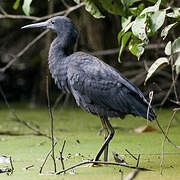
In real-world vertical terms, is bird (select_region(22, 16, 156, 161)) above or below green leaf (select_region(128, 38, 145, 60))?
below

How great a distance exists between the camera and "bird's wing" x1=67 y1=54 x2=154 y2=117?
10.9ft

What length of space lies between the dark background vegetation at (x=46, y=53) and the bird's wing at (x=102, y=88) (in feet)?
8.44

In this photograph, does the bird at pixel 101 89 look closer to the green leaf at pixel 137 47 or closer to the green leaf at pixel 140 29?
the green leaf at pixel 137 47

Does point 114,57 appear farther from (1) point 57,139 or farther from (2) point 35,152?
(2) point 35,152

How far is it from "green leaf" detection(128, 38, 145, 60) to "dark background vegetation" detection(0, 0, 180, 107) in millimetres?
2982

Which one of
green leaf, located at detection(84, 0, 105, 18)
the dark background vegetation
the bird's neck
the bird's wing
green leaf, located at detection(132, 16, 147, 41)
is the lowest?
the dark background vegetation

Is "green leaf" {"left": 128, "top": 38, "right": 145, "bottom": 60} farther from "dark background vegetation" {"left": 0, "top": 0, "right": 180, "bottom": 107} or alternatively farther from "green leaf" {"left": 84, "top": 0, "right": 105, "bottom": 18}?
"dark background vegetation" {"left": 0, "top": 0, "right": 180, "bottom": 107}

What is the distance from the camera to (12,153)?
3.64 meters

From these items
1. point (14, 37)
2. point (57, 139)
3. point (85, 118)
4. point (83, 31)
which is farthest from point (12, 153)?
point (14, 37)

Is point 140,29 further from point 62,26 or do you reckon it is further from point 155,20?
point 62,26

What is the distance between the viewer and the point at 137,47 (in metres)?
2.84

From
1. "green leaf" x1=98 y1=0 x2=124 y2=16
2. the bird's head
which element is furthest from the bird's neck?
"green leaf" x1=98 y1=0 x2=124 y2=16

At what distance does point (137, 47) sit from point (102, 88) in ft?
2.08

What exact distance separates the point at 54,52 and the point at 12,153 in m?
0.84
